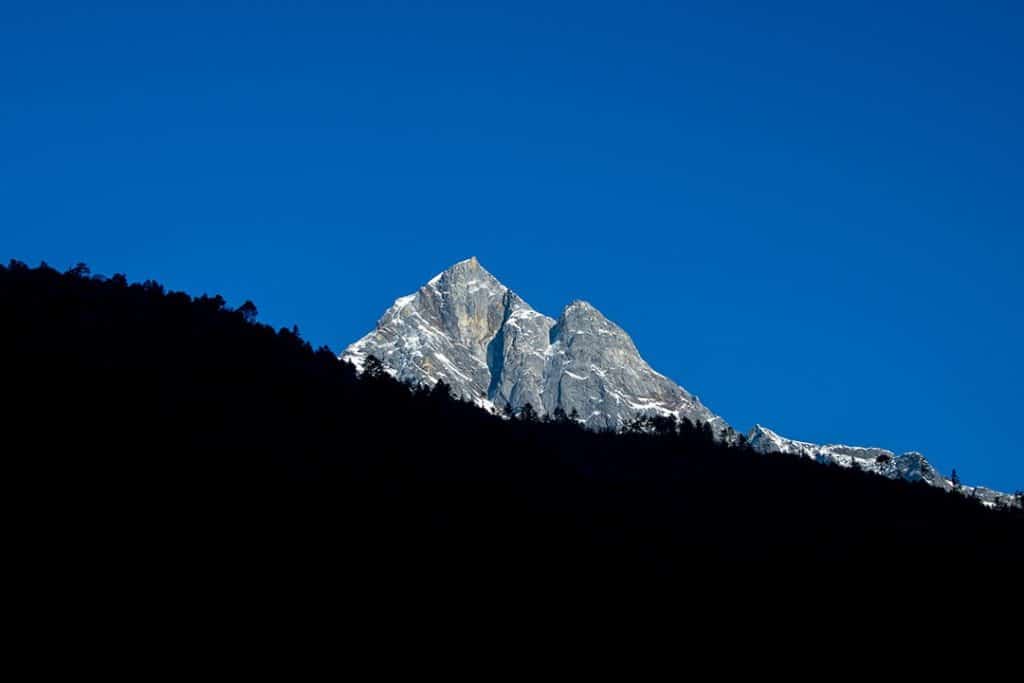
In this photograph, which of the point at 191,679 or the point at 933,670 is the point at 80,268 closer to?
the point at 191,679

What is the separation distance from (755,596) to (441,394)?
7640 centimetres

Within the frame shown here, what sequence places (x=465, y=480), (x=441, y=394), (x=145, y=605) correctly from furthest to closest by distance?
(x=441, y=394) < (x=465, y=480) < (x=145, y=605)

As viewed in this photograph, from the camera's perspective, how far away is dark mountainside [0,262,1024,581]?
96.3 m

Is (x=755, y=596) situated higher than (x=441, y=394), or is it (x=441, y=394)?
(x=441, y=394)

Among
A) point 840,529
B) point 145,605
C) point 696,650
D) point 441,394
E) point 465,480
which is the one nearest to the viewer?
point 145,605

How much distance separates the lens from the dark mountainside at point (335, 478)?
96.3m

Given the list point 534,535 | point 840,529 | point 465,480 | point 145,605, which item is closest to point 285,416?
point 465,480

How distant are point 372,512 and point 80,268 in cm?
9779

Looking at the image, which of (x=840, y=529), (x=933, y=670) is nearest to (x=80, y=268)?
(x=840, y=529)

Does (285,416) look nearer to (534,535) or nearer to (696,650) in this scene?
(534,535)

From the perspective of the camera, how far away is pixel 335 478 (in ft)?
364

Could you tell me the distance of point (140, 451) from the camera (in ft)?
336

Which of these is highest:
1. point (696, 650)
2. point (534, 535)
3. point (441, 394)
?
point (441, 394)

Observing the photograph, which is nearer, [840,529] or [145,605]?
[145,605]
